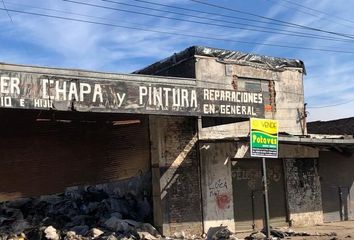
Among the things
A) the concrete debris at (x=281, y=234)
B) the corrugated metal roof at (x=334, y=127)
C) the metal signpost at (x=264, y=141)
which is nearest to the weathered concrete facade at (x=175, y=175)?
the concrete debris at (x=281, y=234)

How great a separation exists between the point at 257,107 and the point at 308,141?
3042 millimetres

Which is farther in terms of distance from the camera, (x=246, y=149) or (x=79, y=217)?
(x=246, y=149)

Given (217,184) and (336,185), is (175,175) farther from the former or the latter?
(336,185)

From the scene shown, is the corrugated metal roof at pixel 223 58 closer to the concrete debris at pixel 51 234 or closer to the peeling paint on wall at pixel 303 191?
the peeling paint on wall at pixel 303 191

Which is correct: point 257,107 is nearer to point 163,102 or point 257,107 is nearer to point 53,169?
point 163,102

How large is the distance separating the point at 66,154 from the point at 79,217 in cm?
202

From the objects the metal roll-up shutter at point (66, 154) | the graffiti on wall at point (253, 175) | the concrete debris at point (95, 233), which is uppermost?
the metal roll-up shutter at point (66, 154)

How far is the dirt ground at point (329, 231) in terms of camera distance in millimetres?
16528

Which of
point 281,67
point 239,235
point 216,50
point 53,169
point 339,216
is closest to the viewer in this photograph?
point 53,169

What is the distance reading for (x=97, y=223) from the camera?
53.4 feet

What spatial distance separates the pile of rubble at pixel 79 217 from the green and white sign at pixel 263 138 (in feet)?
13.1

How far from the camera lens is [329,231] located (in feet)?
60.4

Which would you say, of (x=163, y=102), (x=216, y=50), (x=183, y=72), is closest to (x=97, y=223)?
(x=163, y=102)

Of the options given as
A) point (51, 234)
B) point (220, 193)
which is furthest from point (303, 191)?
point (51, 234)
